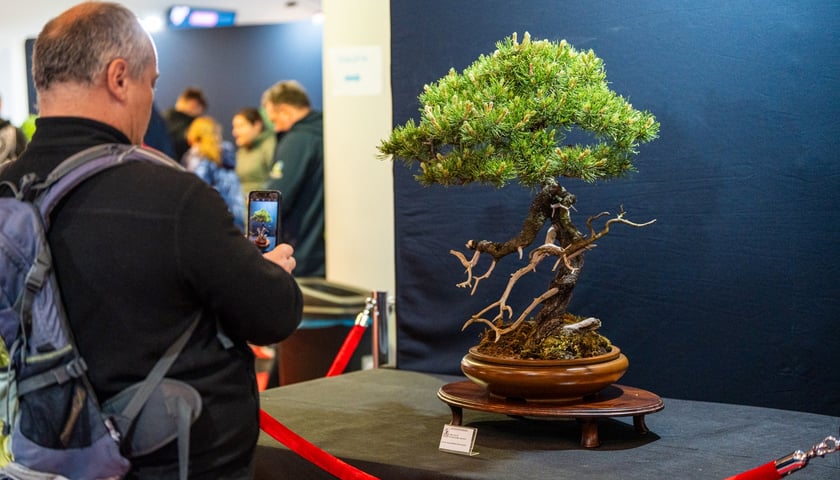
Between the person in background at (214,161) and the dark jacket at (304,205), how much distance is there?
72 cm

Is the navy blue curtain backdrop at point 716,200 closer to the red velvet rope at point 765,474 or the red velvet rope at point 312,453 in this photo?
the red velvet rope at point 765,474

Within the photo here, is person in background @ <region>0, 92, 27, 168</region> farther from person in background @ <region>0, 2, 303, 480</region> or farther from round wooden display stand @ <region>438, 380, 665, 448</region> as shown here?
person in background @ <region>0, 2, 303, 480</region>

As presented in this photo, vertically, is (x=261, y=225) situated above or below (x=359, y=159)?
below

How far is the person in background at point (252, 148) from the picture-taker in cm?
501

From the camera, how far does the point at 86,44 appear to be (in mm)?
1285

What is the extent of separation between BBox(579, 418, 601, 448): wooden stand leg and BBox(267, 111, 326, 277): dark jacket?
2.19 meters

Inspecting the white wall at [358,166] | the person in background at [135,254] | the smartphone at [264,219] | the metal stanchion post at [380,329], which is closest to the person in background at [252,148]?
the white wall at [358,166]

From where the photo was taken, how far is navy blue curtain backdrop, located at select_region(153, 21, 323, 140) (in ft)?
17.6

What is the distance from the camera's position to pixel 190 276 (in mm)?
1271

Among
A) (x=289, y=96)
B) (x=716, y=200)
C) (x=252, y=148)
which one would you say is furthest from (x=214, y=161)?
(x=716, y=200)

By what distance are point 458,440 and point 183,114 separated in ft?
13.8

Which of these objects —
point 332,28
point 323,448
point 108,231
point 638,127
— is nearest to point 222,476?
point 108,231

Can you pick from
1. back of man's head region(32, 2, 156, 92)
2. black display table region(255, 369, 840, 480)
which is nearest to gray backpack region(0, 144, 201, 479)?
back of man's head region(32, 2, 156, 92)

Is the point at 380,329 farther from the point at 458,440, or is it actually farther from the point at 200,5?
the point at 200,5
